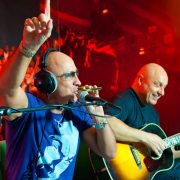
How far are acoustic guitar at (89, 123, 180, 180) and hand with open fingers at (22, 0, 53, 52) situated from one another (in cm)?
114

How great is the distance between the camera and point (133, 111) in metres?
2.34

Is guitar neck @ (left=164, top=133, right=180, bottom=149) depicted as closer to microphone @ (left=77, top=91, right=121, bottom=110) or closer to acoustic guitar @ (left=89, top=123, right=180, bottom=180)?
acoustic guitar @ (left=89, top=123, right=180, bottom=180)

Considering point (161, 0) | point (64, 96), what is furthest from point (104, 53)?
point (64, 96)

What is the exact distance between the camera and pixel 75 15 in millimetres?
3391

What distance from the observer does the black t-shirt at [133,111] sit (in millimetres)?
2277

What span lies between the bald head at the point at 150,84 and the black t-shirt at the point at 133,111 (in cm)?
6

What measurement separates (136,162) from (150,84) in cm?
64

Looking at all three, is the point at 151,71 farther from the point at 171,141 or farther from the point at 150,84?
Answer: the point at 171,141

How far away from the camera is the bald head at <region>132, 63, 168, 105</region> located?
98.0 inches

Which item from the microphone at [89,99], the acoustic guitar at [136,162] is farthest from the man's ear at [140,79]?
the microphone at [89,99]

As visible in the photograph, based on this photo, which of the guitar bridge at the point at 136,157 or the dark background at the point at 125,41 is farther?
the dark background at the point at 125,41

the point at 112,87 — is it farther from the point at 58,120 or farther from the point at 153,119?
the point at 58,120

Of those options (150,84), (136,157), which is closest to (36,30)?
(136,157)

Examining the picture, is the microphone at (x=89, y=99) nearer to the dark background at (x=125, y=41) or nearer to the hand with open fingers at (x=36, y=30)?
the hand with open fingers at (x=36, y=30)
